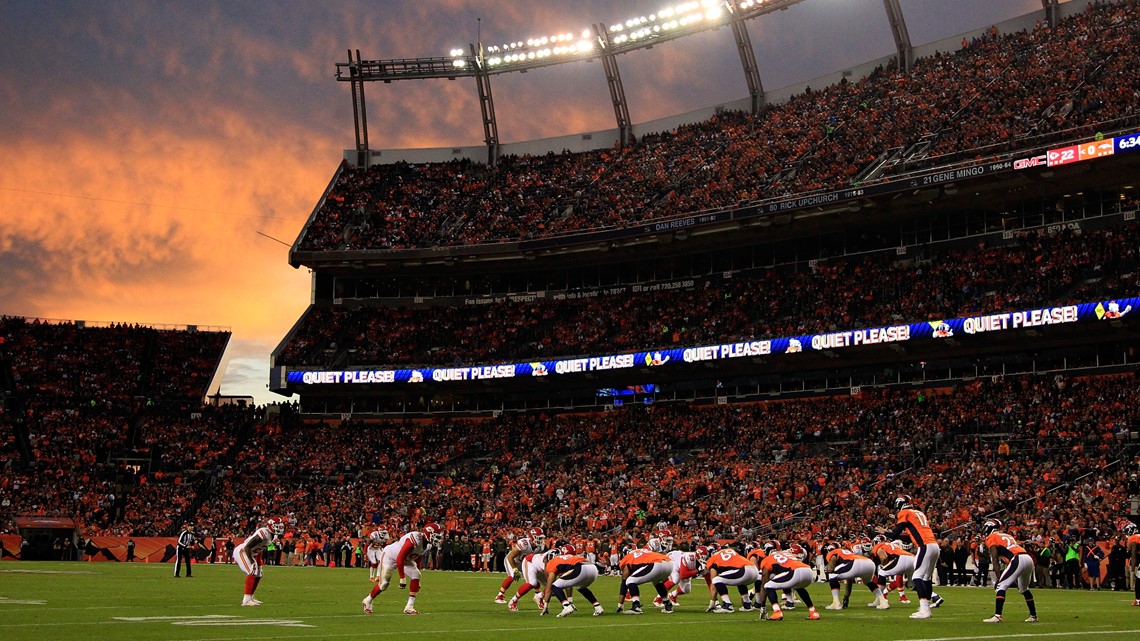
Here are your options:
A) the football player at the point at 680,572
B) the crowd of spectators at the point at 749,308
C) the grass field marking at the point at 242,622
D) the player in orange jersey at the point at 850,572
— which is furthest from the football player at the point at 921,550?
the crowd of spectators at the point at 749,308

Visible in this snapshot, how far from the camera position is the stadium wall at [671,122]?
54.3 m

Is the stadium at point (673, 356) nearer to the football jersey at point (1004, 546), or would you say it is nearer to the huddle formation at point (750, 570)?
the huddle formation at point (750, 570)

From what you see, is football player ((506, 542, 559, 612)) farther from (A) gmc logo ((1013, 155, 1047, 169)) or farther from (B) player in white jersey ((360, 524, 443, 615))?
(A) gmc logo ((1013, 155, 1047, 169))

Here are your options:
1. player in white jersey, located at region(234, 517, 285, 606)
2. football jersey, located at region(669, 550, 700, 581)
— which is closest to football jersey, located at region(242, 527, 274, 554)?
player in white jersey, located at region(234, 517, 285, 606)

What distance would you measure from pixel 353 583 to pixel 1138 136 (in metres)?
30.9

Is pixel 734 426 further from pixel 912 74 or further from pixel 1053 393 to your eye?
pixel 912 74

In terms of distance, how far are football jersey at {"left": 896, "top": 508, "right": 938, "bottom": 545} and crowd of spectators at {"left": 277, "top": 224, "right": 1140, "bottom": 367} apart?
1021 inches

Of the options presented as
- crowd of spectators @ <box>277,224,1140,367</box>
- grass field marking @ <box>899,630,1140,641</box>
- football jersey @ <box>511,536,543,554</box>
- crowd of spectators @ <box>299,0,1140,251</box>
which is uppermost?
crowd of spectators @ <box>299,0,1140,251</box>

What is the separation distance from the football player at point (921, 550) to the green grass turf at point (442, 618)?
15.8 inches

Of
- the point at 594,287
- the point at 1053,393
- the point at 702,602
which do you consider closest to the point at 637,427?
the point at 594,287

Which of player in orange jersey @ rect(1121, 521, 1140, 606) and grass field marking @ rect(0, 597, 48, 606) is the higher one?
grass field marking @ rect(0, 597, 48, 606)

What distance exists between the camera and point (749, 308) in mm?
53188

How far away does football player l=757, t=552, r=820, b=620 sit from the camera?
18.6 meters

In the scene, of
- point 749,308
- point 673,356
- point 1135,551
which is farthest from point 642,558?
point 749,308
